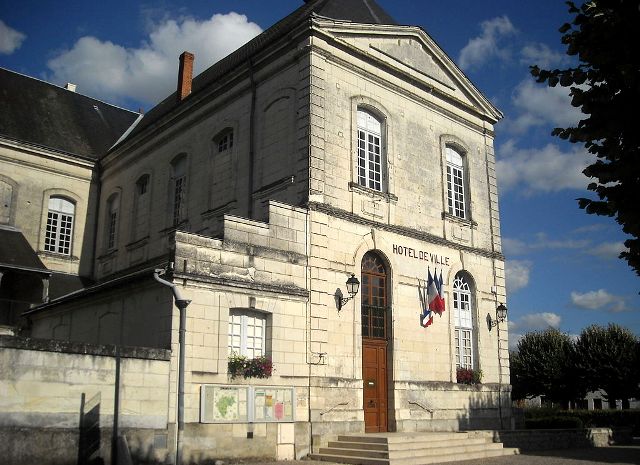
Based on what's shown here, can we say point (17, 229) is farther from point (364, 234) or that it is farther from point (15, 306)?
point (364, 234)

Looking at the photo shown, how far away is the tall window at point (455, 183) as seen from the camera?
1959 centimetres

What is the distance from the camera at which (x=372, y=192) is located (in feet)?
55.3

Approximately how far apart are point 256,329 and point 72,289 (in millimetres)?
11487

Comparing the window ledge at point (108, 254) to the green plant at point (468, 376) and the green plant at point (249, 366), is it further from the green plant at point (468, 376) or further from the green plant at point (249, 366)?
the green plant at point (468, 376)

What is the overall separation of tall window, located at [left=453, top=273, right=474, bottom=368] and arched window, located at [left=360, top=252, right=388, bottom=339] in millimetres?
2954

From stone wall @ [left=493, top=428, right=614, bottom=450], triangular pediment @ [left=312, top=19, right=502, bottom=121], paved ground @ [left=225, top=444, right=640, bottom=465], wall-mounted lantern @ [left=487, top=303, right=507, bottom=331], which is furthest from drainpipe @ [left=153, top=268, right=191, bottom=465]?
wall-mounted lantern @ [left=487, top=303, right=507, bottom=331]

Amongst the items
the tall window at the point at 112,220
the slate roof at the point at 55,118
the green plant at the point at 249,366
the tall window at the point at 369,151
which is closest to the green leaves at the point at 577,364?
the tall window at the point at 369,151

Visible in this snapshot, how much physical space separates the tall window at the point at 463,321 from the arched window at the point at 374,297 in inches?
116

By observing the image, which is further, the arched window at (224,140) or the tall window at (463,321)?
the arched window at (224,140)

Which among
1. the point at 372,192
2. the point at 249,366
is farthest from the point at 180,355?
the point at 372,192

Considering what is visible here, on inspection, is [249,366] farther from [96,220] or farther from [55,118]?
[55,118]

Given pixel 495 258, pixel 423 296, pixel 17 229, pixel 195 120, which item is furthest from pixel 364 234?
pixel 17 229

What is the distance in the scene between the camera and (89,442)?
10.6 metres

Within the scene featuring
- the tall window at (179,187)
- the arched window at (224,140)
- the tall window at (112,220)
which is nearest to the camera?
the arched window at (224,140)
